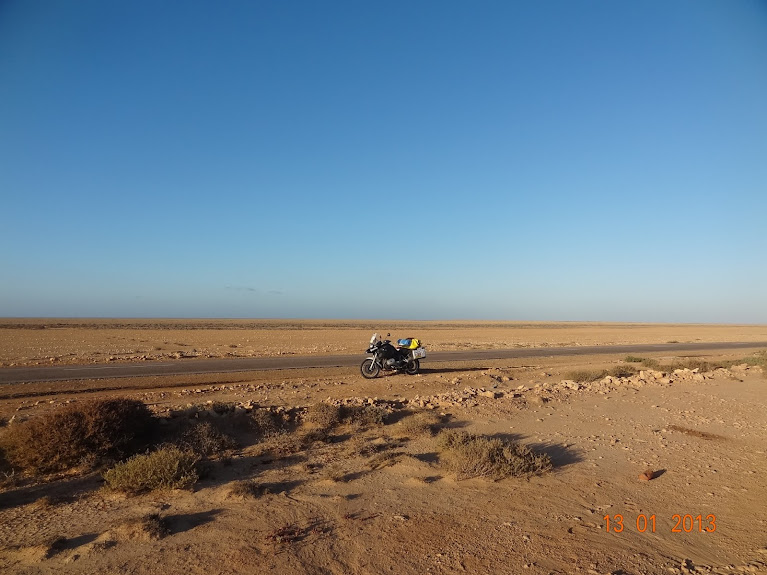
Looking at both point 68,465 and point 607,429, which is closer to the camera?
point 68,465

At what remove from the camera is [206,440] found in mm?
8305

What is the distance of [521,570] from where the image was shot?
4.89 meters

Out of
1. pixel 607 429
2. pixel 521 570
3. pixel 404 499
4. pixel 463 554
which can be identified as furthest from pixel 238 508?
pixel 607 429

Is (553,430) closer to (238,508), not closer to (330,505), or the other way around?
(330,505)

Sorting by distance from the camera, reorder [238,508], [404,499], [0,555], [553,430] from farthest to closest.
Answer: [553,430] → [404,499] → [238,508] → [0,555]

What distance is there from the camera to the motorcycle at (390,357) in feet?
64.1

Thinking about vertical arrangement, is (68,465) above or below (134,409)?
below

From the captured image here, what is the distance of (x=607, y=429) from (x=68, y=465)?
31.7 ft

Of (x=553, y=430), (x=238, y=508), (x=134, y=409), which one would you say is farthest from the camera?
(x=553, y=430)

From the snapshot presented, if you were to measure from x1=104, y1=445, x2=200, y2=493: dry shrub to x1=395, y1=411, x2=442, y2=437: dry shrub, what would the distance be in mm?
4106

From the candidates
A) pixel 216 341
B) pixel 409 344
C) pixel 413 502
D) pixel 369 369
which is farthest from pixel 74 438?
pixel 216 341

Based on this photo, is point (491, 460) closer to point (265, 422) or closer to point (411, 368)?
point (265, 422)
